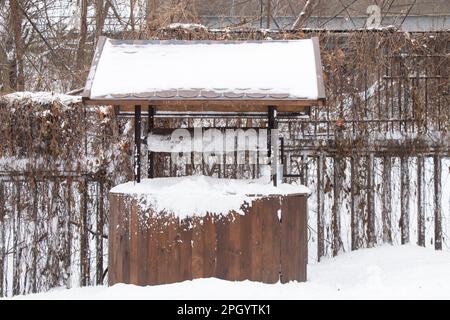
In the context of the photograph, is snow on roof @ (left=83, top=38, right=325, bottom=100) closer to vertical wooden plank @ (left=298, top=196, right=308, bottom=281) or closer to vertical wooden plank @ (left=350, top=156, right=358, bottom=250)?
vertical wooden plank @ (left=298, top=196, right=308, bottom=281)

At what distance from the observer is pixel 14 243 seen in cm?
789

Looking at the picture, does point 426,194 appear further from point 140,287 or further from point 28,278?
point 28,278

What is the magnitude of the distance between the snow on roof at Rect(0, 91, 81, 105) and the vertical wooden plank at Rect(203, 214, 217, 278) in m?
3.04

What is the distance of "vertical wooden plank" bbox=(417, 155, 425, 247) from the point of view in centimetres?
826

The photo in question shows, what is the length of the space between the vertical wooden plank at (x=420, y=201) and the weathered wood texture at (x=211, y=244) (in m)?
2.98

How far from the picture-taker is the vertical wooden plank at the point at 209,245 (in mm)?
5961

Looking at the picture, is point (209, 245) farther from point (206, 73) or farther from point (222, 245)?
point (206, 73)

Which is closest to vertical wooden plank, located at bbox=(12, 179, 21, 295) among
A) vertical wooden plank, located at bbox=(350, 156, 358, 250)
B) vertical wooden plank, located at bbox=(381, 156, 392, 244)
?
vertical wooden plank, located at bbox=(350, 156, 358, 250)

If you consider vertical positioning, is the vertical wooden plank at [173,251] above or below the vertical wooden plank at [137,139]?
below

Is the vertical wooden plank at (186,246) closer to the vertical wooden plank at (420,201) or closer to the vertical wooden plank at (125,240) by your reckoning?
the vertical wooden plank at (125,240)

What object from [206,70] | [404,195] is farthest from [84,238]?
[404,195]

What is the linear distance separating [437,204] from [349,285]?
2608 mm

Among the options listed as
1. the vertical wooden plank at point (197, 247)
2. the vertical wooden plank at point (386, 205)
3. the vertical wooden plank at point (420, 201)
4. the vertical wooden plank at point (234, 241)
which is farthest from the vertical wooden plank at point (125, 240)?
the vertical wooden plank at point (420, 201)

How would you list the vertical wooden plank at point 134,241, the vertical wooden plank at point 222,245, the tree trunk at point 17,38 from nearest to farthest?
the vertical wooden plank at point 222,245 < the vertical wooden plank at point 134,241 < the tree trunk at point 17,38
